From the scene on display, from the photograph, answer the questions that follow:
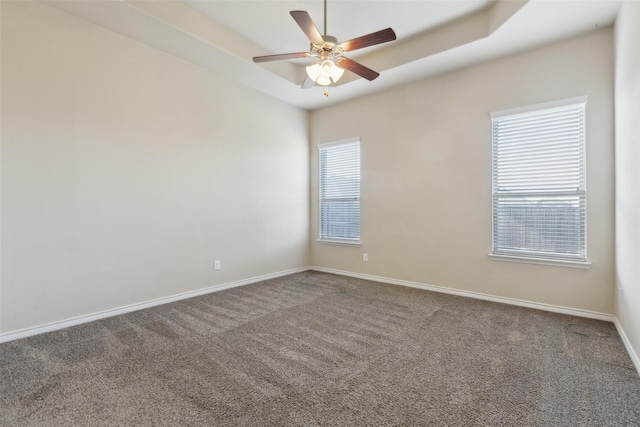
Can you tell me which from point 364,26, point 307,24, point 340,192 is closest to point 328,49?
point 307,24

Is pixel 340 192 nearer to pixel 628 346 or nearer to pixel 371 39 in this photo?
pixel 371 39

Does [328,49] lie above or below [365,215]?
above

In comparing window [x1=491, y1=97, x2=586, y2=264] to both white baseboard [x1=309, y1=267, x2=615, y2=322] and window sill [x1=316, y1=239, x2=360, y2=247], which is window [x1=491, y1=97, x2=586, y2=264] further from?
window sill [x1=316, y1=239, x2=360, y2=247]

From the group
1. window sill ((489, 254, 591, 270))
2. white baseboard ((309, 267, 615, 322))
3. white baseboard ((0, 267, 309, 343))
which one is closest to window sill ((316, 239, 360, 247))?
white baseboard ((309, 267, 615, 322))

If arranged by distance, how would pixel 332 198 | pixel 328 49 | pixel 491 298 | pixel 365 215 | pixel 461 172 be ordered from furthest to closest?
1. pixel 332 198
2. pixel 365 215
3. pixel 461 172
4. pixel 491 298
5. pixel 328 49

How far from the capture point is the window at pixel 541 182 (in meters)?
3.11

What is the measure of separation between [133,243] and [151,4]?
2431 millimetres

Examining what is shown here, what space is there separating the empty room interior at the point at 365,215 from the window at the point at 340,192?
0.29m

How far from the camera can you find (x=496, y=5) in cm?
299

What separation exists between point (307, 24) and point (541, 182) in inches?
117

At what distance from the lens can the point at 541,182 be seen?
3.29 metres

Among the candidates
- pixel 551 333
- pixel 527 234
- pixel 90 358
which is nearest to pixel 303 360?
pixel 90 358

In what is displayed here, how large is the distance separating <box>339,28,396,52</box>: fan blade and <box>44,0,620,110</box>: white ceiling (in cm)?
97

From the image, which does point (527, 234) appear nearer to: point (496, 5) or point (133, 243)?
point (496, 5)
